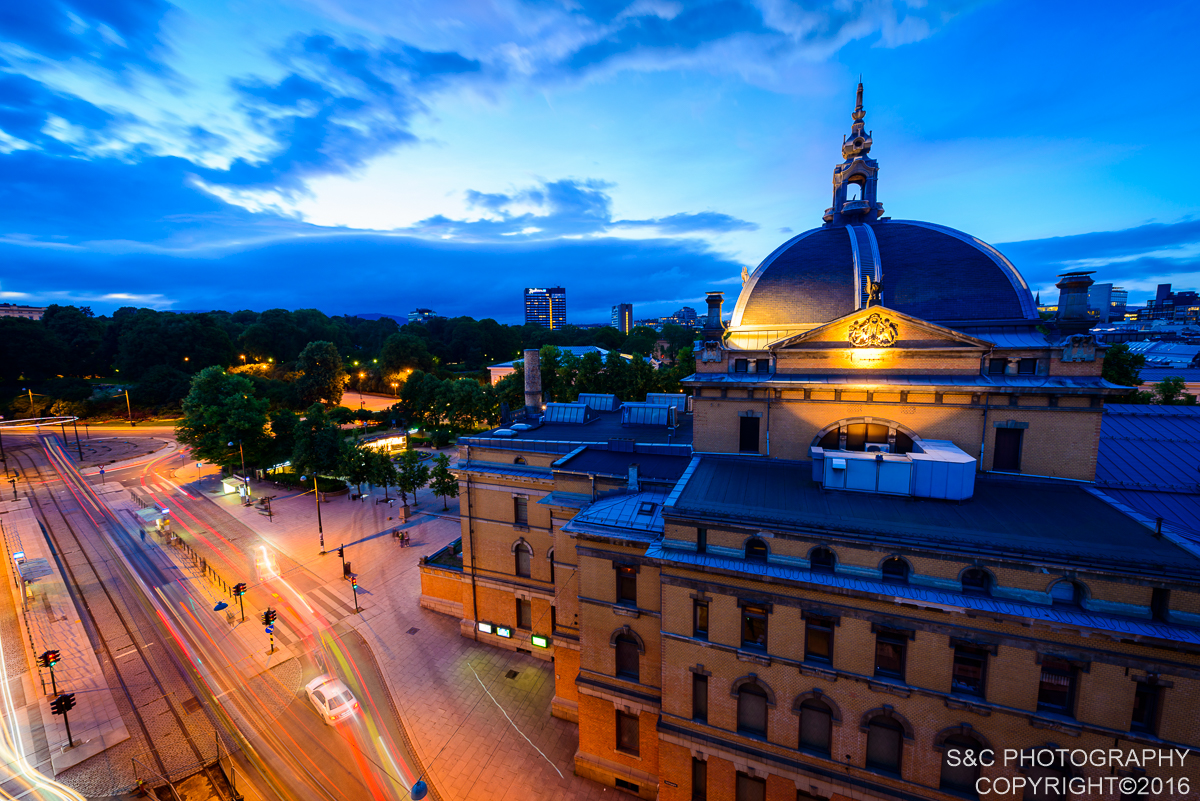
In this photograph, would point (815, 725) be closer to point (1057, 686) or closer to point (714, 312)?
point (1057, 686)

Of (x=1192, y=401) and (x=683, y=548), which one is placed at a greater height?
(x=1192, y=401)

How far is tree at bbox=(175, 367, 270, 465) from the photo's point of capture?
54.3m

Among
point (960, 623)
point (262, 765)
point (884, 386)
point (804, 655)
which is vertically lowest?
point (262, 765)

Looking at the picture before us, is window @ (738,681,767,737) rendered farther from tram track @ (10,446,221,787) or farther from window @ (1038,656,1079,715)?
tram track @ (10,446,221,787)

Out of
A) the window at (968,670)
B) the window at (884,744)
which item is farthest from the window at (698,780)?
the window at (968,670)

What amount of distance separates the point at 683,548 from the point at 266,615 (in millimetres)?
26288

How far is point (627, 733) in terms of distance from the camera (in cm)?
1966

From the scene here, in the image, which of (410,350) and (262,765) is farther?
(410,350)

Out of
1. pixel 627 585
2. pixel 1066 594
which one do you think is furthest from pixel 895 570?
A: pixel 627 585

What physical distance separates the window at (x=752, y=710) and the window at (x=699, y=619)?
219cm

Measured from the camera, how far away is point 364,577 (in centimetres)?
3553

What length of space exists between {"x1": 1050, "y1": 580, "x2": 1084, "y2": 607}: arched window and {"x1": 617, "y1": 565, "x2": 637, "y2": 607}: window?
13.0m

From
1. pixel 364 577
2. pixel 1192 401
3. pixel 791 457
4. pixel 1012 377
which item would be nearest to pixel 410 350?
pixel 364 577

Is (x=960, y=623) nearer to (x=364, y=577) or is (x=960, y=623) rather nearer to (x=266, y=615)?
(x=266, y=615)
